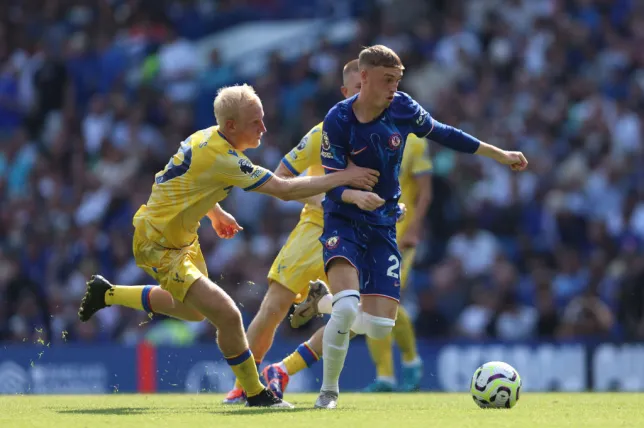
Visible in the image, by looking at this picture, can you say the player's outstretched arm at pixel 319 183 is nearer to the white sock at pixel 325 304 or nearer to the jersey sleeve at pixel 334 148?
the jersey sleeve at pixel 334 148

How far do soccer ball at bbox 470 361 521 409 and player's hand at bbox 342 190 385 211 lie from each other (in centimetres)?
144

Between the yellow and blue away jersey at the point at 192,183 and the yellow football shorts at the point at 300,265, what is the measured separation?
40.1 inches

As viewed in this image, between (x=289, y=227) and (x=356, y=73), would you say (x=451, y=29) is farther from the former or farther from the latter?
(x=356, y=73)

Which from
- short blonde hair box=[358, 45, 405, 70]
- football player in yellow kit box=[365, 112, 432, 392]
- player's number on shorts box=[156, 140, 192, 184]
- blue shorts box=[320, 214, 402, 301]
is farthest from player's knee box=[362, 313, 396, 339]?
football player in yellow kit box=[365, 112, 432, 392]

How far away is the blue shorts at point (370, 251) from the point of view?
834 centimetres

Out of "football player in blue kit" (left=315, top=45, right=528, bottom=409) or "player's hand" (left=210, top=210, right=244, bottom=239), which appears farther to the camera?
"player's hand" (left=210, top=210, right=244, bottom=239)

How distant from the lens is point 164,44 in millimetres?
20516

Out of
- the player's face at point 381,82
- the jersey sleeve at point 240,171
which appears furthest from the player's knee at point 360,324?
the player's face at point 381,82

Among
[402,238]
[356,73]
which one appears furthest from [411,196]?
[356,73]

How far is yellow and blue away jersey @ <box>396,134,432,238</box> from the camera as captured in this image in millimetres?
11398

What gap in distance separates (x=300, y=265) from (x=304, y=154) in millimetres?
841

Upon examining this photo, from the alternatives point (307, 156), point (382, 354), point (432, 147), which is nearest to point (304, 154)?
point (307, 156)

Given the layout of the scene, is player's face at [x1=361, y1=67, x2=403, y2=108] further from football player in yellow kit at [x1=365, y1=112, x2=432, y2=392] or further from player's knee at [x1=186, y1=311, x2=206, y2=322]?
football player in yellow kit at [x1=365, y1=112, x2=432, y2=392]

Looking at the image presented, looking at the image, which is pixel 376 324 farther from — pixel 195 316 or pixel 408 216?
pixel 408 216
